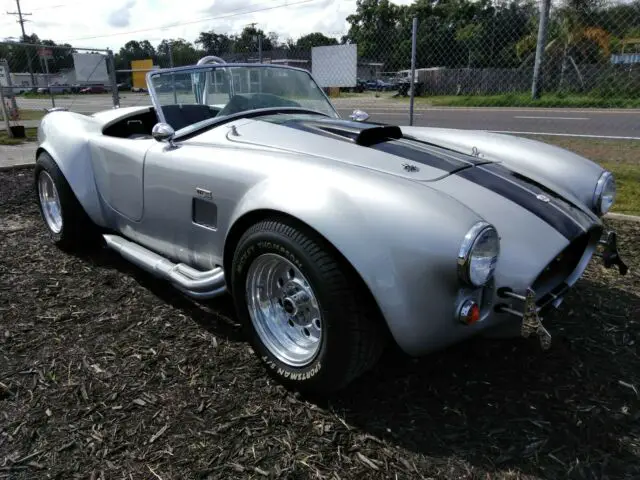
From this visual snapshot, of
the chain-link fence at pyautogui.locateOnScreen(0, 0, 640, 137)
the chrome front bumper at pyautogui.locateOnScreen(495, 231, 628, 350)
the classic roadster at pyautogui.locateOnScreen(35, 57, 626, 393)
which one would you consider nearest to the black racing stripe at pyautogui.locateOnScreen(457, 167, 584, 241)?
the classic roadster at pyautogui.locateOnScreen(35, 57, 626, 393)

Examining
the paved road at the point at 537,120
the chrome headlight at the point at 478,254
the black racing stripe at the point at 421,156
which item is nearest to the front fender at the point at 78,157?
Answer: the black racing stripe at the point at 421,156

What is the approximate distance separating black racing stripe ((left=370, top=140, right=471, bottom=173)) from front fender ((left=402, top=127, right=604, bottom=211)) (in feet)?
1.36

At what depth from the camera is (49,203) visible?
13.9 feet

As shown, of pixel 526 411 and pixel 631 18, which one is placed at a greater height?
pixel 631 18

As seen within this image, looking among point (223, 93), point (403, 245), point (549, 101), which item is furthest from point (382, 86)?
point (403, 245)

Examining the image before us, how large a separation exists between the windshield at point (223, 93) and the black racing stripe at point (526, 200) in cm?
146

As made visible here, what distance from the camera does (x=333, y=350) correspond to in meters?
1.99

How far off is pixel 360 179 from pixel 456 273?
1.76ft

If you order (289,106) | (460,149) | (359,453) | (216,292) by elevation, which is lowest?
(359,453)

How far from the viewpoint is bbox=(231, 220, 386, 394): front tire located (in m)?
1.94

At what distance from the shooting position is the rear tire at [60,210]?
3.70 m

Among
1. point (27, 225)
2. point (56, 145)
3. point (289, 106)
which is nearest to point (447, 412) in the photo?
point (289, 106)

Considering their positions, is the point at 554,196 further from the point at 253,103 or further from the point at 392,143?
the point at 253,103

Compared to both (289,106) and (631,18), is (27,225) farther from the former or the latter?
(631,18)
